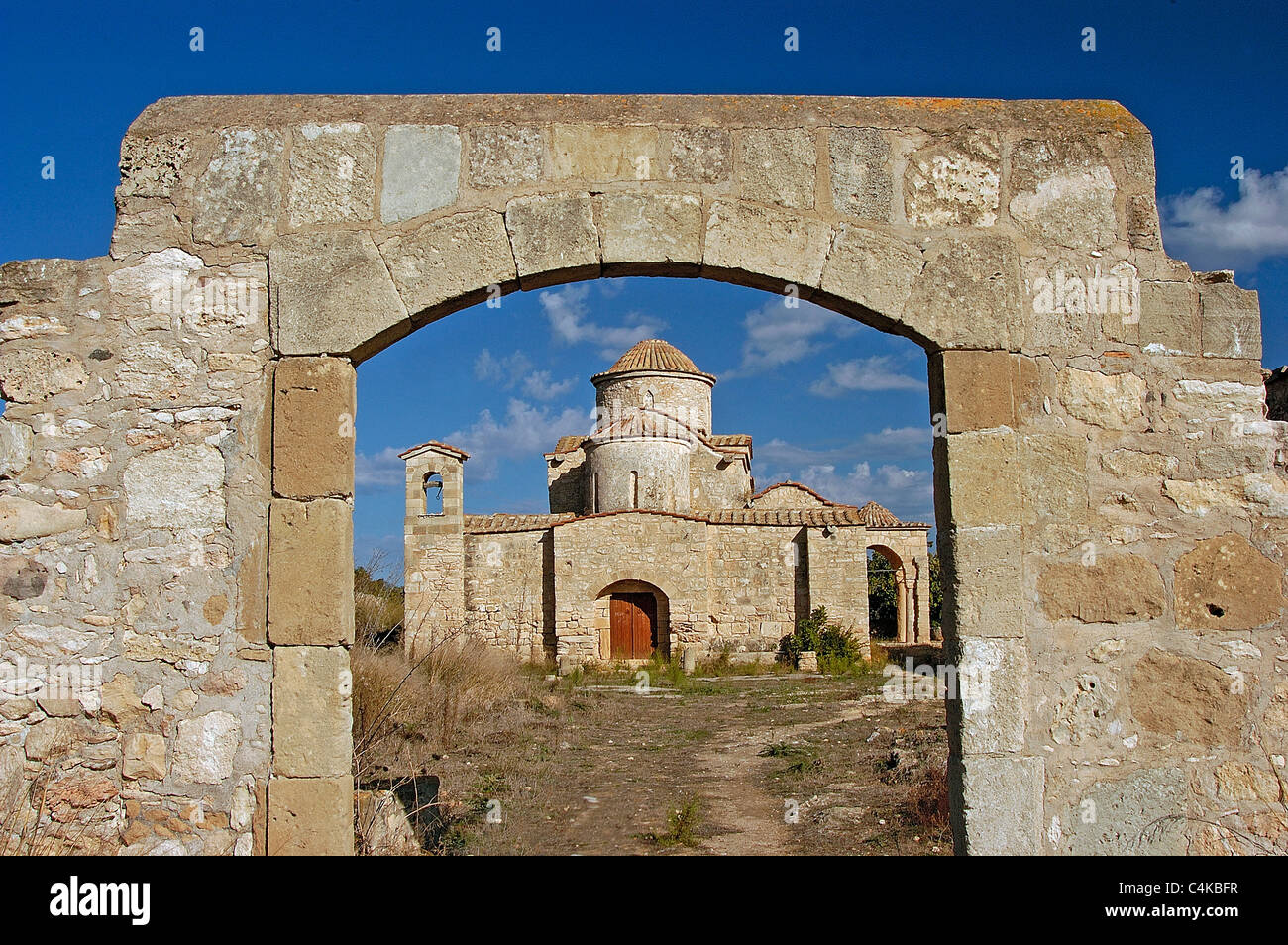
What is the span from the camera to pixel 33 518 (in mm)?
3516

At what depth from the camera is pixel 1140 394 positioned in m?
3.62

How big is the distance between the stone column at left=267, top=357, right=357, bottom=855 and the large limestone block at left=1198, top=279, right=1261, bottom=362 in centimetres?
332

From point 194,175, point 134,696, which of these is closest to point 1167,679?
point 134,696

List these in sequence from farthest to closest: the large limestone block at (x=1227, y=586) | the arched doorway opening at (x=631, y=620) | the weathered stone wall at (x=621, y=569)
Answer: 1. the arched doorway opening at (x=631, y=620)
2. the weathered stone wall at (x=621, y=569)
3. the large limestone block at (x=1227, y=586)

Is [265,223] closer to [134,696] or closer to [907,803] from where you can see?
[134,696]

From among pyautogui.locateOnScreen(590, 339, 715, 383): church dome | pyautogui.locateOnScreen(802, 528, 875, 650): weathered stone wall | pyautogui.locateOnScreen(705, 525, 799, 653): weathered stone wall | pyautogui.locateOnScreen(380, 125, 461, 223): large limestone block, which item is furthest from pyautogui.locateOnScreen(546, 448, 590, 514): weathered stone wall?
pyautogui.locateOnScreen(380, 125, 461, 223): large limestone block

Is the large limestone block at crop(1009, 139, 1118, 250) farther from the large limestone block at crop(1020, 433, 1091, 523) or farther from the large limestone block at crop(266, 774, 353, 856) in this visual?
the large limestone block at crop(266, 774, 353, 856)

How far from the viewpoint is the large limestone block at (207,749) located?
343cm

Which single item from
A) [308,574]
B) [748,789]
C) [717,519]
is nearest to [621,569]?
[717,519]

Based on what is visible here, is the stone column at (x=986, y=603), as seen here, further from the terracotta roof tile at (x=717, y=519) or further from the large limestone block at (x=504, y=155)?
the terracotta roof tile at (x=717, y=519)

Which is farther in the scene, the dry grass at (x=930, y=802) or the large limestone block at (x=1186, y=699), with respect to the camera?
the dry grass at (x=930, y=802)

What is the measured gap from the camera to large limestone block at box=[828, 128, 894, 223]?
3.66 metres

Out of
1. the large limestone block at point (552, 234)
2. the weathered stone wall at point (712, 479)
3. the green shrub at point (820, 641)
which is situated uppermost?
the weathered stone wall at point (712, 479)

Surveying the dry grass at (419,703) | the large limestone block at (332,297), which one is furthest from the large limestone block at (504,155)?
the dry grass at (419,703)
